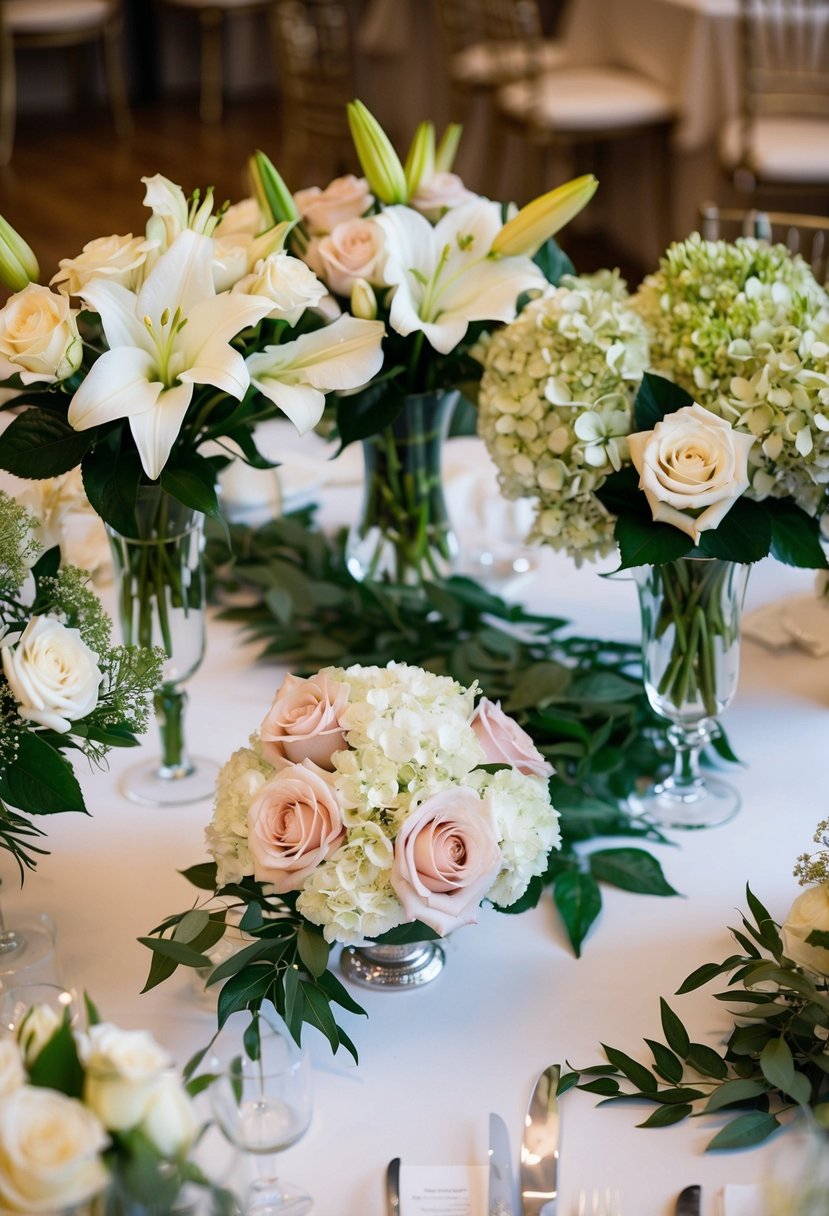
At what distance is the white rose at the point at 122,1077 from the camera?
2.23ft

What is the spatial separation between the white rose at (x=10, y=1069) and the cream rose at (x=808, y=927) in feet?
1.78

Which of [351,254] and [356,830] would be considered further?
[351,254]

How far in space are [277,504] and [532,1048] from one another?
969 mm

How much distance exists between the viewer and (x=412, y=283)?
1.41m

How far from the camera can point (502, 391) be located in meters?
1.35

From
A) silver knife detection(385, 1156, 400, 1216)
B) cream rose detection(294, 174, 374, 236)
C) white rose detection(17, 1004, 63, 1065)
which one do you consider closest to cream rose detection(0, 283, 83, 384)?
cream rose detection(294, 174, 374, 236)

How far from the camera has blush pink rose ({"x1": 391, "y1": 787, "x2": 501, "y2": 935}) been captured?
3.13 feet

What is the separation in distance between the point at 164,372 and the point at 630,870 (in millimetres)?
602

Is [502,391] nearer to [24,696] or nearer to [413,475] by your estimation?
[413,475]

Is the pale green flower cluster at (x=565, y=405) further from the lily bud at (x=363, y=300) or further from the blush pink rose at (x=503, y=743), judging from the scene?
the blush pink rose at (x=503, y=743)

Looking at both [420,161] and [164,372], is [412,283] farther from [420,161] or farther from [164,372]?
[164,372]

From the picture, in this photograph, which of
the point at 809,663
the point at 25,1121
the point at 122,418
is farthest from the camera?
the point at 809,663

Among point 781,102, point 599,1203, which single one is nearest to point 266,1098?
point 599,1203

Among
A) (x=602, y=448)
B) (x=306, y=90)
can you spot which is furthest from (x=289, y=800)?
(x=306, y=90)
